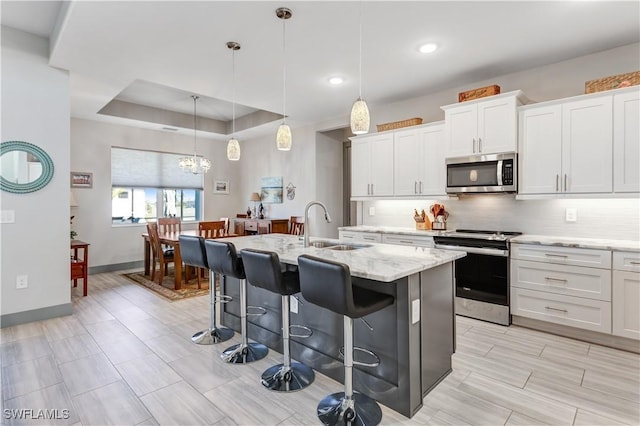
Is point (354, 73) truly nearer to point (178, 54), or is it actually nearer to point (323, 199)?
point (178, 54)

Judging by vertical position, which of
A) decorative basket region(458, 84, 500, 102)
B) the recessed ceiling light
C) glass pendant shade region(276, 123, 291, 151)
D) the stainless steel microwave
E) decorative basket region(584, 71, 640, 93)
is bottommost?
the stainless steel microwave

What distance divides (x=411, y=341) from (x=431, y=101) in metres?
3.51

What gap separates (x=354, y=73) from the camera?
147 inches

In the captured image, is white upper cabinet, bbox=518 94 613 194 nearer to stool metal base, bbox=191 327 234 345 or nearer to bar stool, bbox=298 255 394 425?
bar stool, bbox=298 255 394 425

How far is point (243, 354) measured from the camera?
263 centimetres

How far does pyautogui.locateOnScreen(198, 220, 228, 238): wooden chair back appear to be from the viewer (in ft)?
17.0

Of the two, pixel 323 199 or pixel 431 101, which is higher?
pixel 431 101

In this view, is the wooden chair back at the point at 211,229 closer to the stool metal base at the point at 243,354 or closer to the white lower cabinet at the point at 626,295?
→ the stool metal base at the point at 243,354

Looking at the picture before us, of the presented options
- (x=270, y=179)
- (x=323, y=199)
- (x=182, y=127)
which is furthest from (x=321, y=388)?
(x=182, y=127)

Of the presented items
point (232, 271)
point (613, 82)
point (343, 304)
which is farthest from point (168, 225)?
point (613, 82)

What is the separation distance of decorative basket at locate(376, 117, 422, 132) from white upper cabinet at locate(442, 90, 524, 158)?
53 centimetres

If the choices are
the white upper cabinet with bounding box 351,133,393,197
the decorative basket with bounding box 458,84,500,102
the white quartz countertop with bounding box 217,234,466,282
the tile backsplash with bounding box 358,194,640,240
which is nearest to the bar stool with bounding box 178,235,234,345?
the white quartz countertop with bounding box 217,234,466,282

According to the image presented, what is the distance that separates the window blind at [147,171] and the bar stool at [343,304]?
5822 mm

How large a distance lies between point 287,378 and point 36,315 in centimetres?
301
